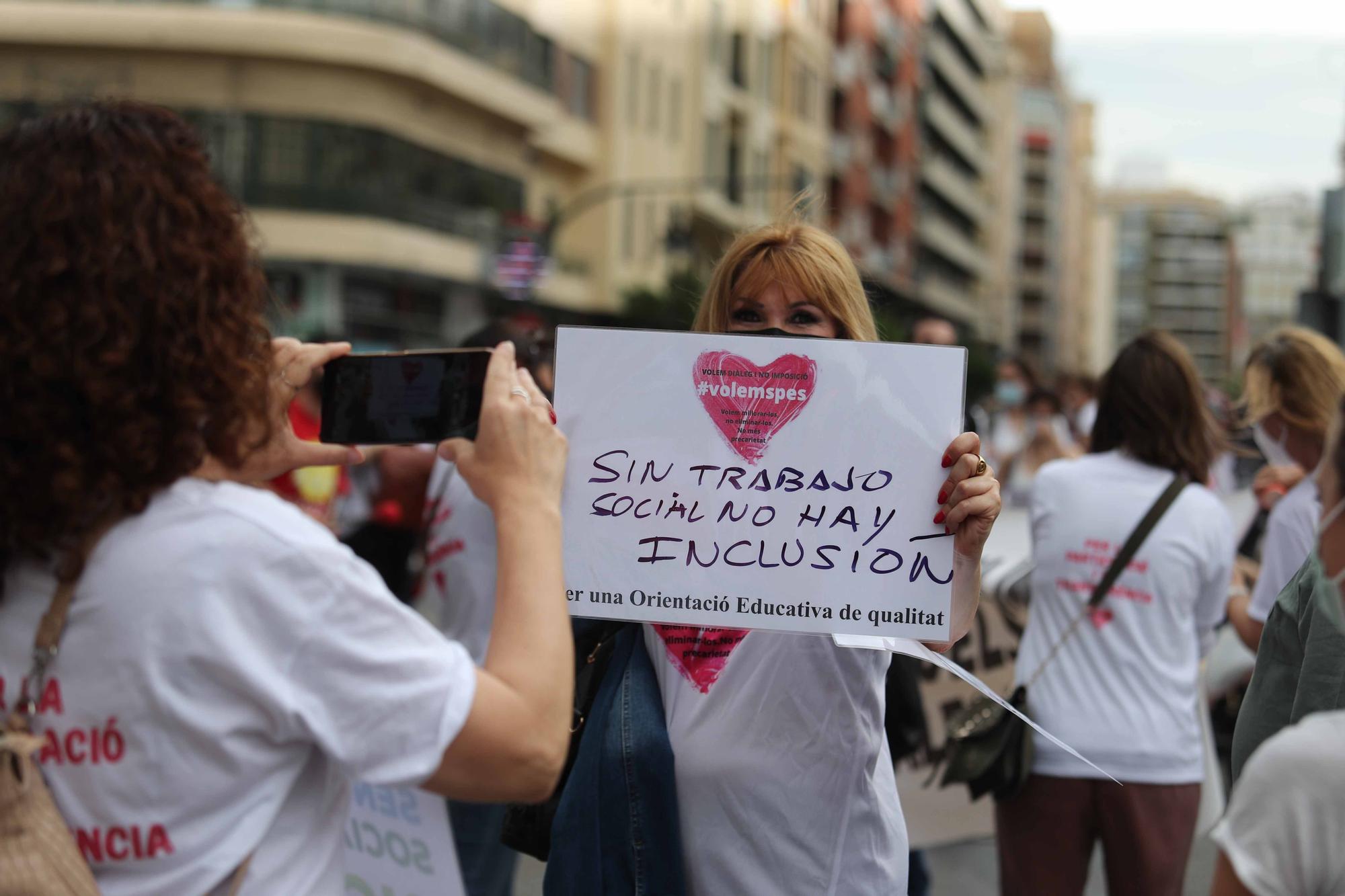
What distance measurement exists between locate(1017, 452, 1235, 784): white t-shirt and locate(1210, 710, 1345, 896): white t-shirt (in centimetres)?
225

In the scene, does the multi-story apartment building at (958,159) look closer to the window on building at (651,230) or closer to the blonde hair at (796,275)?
the window on building at (651,230)

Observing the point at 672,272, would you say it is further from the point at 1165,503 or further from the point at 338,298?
the point at 1165,503

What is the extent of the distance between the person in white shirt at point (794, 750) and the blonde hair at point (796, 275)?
57 centimetres

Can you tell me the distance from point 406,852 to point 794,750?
988 mm

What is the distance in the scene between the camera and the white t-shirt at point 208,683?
1.66 metres

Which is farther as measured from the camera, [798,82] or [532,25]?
[798,82]

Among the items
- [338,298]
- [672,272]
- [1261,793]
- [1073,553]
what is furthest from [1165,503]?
[672,272]

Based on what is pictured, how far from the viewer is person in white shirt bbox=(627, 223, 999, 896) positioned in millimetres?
2445

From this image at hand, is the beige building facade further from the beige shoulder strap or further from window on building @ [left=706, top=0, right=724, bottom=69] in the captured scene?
the beige shoulder strap

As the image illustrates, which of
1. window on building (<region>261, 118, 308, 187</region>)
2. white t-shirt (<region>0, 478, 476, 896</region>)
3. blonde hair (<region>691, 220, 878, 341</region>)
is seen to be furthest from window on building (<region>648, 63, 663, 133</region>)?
white t-shirt (<region>0, 478, 476, 896</region>)

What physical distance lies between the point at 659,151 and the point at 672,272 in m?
3.31

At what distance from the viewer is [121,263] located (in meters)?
1.66

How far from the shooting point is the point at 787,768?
2488 mm

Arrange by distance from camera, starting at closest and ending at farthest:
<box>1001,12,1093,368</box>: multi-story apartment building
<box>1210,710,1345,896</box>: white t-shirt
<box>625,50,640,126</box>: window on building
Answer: <box>1210,710,1345,896</box>: white t-shirt < <box>625,50,640,126</box>: window on building < <box>1001,12,1093,368</box>: multi-story apartment building
